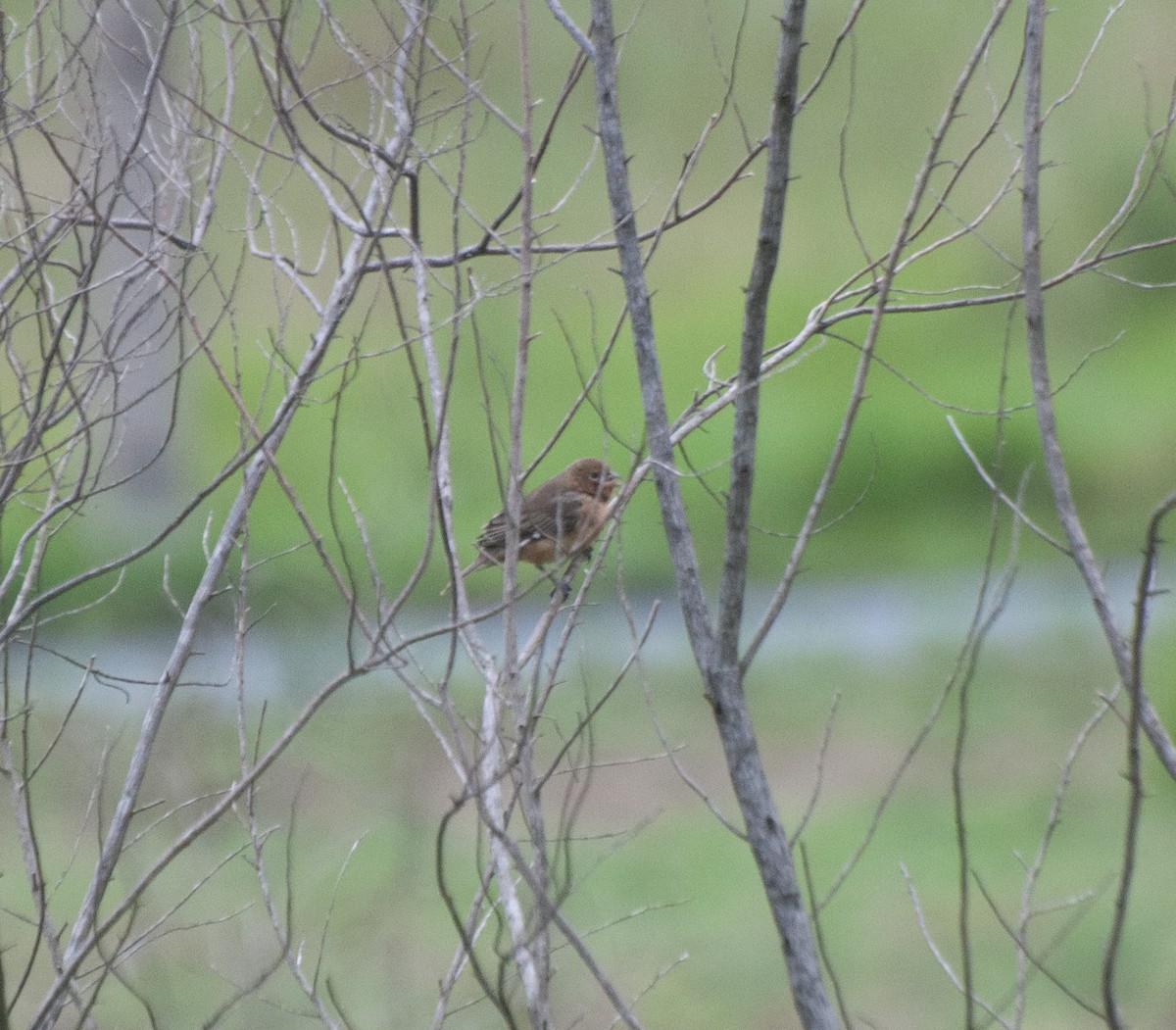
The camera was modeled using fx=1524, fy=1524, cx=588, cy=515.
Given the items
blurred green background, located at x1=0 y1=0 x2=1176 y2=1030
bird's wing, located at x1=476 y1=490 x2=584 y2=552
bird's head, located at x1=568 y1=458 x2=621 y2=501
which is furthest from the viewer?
bird's head, located at x1=568 y1=458 x2=621 y2=501

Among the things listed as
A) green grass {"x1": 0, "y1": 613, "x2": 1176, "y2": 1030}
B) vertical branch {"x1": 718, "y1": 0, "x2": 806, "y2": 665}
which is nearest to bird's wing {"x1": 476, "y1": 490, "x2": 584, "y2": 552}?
green grass {"x1": 0, "y1": 613, "x2": 1176, "y2": 1030}

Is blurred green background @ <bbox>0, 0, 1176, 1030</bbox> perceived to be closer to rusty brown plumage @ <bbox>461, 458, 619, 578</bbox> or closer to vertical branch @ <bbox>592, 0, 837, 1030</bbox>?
vertical branch @ <bbox>592, 0, 837, 1030</bbox>

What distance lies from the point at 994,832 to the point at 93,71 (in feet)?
16.5

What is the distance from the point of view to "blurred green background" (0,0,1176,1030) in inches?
197

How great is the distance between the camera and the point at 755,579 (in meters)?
10.1

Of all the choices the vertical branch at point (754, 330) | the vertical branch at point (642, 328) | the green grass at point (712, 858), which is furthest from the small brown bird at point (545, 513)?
the vertical branch at point (754, 330)

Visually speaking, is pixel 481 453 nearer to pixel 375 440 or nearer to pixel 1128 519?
pixel 375 440

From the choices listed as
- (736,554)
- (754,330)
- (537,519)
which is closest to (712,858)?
(537,519)

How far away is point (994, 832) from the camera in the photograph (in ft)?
21.7

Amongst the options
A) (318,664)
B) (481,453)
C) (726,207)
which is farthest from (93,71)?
(726,207)

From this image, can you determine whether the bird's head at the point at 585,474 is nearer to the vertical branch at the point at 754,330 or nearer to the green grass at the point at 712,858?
the green grass at the point at 712,858

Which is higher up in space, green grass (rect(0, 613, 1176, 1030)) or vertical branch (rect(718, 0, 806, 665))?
vertical branch (rect(718, 0, 806, 665))

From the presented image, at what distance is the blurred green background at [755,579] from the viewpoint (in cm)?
500

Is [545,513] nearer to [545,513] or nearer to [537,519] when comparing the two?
[545,513]
